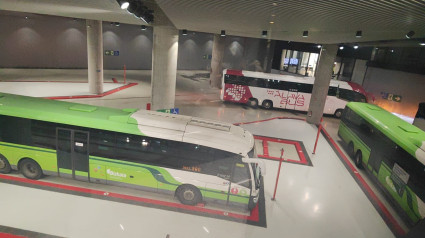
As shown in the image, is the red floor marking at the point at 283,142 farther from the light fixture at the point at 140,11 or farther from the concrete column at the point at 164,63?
the light fixture at the point at 140,11

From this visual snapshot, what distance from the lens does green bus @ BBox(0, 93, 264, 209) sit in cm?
698

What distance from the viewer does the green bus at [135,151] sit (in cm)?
698

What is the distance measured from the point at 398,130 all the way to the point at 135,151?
27.1 ft

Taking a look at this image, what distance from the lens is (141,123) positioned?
23.8 ft

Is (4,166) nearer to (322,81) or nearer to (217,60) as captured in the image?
(322,81)

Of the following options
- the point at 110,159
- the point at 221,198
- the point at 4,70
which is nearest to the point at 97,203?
the point at 110,159

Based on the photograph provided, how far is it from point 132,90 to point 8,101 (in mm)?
12728

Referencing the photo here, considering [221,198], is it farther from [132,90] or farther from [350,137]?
[132,90]

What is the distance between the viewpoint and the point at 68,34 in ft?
81.9

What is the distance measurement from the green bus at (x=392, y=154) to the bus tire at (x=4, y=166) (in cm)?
1077

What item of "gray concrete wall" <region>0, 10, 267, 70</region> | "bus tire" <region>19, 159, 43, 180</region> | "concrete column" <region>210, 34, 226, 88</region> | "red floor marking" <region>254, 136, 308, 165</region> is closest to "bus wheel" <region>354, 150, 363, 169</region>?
"red floor marking" <region>254, 136, 308, 165</region>

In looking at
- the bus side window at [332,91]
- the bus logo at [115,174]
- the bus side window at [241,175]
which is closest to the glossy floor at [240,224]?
the bus logo at [115,174]

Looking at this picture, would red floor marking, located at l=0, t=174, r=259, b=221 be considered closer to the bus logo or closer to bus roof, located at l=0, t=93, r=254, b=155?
the bus logo

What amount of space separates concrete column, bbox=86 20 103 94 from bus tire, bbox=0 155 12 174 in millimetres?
11061
